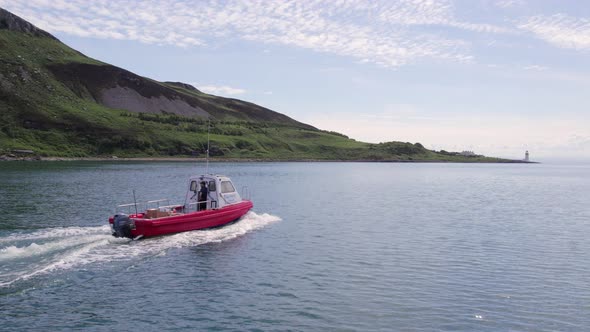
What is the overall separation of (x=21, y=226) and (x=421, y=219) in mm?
35483

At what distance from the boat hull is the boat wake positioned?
1.59 ft

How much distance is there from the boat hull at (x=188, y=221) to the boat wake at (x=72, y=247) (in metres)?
0.48

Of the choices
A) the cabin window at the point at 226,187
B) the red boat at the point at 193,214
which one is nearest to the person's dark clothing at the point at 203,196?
the red boat at the point at 193,214

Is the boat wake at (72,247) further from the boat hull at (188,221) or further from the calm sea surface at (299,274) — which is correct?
the boat hull at (188,221)

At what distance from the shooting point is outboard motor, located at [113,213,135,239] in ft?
106

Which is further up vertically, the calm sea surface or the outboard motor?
the outboard motor

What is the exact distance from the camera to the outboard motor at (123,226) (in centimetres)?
3219

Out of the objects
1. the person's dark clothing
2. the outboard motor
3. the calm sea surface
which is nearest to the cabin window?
the person's dark clothing

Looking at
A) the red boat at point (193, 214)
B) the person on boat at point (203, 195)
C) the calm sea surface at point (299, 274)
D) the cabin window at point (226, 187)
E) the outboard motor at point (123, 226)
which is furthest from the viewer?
the cabin window at point (226, 187)

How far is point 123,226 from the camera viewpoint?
105ft

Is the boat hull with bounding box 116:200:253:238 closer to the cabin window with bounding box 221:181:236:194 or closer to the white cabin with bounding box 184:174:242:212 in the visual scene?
the white cabin with bounding box 184:174:242:212

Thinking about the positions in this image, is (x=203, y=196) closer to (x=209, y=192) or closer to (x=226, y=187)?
(x=209, y=192)

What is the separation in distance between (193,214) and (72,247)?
30.4 feet

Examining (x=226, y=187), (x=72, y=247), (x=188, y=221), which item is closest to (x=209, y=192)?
(x=226, y=187)
